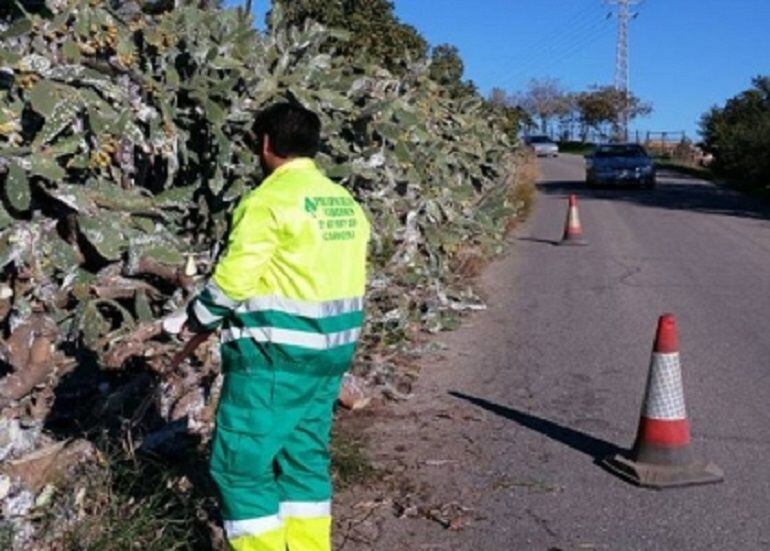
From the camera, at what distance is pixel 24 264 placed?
517cm

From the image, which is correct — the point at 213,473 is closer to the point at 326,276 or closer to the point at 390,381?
the point at 326,276

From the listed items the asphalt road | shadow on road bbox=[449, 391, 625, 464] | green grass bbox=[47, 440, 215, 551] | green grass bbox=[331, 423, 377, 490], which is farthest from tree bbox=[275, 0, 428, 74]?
green grass bbox=[47, 440, 215, 551]

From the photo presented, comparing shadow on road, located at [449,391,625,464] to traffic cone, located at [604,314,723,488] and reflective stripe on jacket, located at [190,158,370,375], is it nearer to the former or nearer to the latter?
traffic cone, located at [604,314,723,488]

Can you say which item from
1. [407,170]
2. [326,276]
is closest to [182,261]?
[326,276]

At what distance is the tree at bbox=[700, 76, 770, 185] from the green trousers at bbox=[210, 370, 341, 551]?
3017 cm

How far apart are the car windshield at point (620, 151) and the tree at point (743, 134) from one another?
3394mm

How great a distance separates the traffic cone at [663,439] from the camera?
5516mm

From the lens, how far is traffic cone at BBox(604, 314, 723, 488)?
5516 mm

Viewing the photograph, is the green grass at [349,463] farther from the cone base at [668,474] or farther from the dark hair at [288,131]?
the dark hair at [288,131]

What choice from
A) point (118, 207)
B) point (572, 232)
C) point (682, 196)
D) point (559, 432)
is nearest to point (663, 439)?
point (559, 432)

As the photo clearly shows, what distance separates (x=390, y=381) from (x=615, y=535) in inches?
104

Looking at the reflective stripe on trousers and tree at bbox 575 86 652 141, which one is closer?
the reflective stripe on trousers

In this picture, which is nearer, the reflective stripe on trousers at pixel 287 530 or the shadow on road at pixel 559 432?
the reflective stripe on trousers at pixel 287 530

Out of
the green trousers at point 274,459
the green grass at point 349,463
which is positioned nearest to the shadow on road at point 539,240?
the green grass at point 349,463
